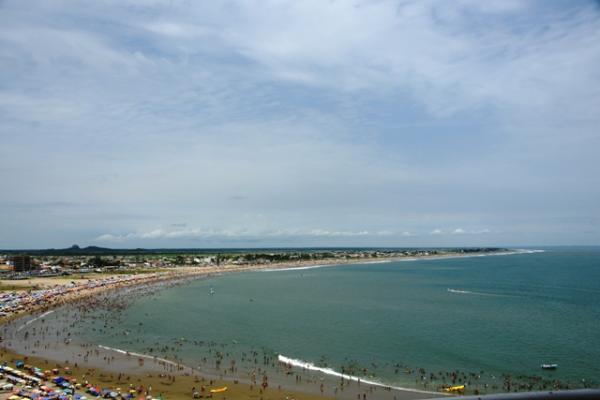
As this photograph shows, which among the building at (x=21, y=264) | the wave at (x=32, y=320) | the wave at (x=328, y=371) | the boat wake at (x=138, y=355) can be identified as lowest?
the wave at (x=328, y=371)

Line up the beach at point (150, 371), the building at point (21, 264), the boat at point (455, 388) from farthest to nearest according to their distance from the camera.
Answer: the building at point (21, 264), the beach at point (150, 371), the boat at point (455, 388)

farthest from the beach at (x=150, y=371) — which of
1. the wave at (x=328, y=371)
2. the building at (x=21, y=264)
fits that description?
the building at (x=21, y=264)

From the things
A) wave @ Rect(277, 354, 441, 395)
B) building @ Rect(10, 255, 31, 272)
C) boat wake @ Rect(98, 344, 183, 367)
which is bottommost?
wave @ Rect(277, 354, 441, 395)

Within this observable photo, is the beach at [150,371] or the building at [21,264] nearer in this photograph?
the beach at [150,371]

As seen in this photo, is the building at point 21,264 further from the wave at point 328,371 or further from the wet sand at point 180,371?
the wave at point 328,371

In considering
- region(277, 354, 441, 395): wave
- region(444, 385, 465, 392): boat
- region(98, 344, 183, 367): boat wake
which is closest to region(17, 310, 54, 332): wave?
region(98, 344, 183, 367): boat wake

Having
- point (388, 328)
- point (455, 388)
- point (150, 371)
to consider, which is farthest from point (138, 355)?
point (388, 328)

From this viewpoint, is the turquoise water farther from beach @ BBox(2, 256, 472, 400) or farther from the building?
the building

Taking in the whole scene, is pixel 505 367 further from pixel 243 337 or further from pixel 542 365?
pixel 243 337
